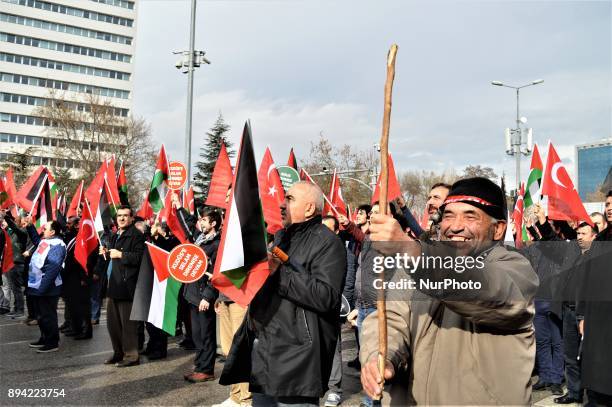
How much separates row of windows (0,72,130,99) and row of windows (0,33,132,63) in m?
4.66

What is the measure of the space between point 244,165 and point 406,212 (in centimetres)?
275

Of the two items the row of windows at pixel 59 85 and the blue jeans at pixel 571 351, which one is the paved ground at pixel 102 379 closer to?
the blue jeans at pixel 571 351

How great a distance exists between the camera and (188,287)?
7.16 meters

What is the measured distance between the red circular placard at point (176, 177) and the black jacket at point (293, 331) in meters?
6.22

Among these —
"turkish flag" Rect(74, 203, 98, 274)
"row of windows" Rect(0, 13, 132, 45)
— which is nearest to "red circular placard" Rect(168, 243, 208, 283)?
"turkish flag" Rect(74, 203, 98, 274)

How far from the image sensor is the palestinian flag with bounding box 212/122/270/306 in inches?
114

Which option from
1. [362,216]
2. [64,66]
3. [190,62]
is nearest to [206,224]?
[362,216]

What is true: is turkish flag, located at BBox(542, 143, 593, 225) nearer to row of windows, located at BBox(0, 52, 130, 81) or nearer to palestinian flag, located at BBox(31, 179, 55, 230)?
palestinian flag, located at BBox(31, 179, 55, 230)

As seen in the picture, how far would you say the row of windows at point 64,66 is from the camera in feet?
257

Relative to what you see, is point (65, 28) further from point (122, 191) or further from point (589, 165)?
point (589, 165)

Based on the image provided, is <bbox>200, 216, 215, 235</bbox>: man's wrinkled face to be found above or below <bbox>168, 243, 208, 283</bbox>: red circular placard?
above

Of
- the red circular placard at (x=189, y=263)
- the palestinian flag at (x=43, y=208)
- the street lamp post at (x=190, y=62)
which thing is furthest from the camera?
the street lamp post at (x=190, y=62)

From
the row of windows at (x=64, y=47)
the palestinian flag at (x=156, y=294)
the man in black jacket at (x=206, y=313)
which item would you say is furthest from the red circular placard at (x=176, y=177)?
the row of windows at (x=64, y=47)

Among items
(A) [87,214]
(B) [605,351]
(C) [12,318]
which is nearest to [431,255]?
(B) [605,351]
